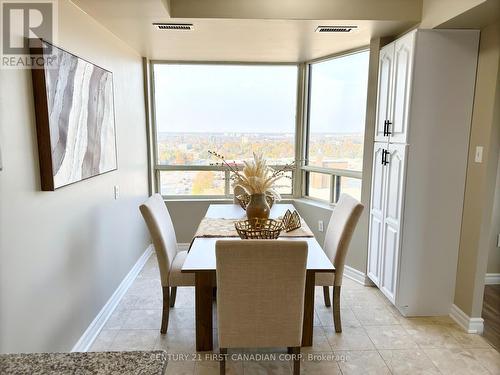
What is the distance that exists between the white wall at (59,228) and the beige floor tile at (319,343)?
4.96 feet

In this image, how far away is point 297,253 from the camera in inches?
67.4

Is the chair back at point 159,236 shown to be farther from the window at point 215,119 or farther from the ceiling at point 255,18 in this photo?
the window at point 215,119

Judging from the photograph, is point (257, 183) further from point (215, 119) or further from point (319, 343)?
point (215, 119)

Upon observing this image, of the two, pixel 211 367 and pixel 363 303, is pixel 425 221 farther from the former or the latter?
pixel 211 367

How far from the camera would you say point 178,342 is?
2406 millimetres

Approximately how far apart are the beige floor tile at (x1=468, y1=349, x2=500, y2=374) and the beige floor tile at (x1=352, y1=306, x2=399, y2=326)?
0.53m

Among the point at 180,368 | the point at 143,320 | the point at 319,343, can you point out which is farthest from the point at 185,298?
the point at 319,343

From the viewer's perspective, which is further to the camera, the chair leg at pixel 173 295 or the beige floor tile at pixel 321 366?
the chair leg at pixel 173 295

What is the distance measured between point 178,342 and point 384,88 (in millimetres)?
2536

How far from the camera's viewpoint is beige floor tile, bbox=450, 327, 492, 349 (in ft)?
7.78

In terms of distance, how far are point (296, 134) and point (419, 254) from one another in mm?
2064

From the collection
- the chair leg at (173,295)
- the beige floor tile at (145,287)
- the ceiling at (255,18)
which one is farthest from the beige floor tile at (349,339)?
the ceiling at (255,18)

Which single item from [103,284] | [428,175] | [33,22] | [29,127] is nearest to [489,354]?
[428,175]

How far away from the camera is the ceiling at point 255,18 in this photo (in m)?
2.38
